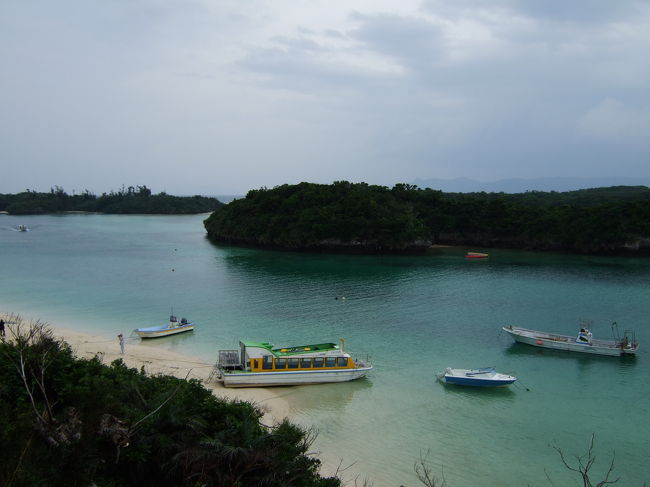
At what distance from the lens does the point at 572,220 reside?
6347 centimetres

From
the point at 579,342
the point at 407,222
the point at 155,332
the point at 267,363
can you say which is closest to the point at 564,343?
the point at 579,342

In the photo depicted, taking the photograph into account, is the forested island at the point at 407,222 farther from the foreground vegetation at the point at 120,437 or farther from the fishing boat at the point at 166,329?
the foreground vegetation at the point at 120,437

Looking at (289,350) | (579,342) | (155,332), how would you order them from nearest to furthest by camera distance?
1. (289,350)
2. (579,342)
3. (155,332)

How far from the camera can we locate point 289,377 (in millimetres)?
20281

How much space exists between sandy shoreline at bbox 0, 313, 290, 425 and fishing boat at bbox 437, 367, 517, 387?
6.58m

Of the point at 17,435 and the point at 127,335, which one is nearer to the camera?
the point at 17,435

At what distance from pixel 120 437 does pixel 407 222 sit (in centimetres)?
5445

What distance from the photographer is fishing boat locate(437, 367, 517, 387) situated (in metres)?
19.8

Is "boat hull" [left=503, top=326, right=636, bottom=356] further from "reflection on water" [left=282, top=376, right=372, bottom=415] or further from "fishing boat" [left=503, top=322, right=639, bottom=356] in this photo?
"reflection on water" [left=282, top=376, right=372, bottom=415]

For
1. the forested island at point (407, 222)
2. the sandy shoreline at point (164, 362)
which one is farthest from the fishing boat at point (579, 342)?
the forested island at point (407, 222)

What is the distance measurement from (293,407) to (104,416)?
9.14 metres

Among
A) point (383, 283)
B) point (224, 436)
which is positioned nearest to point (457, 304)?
point (383, 283)

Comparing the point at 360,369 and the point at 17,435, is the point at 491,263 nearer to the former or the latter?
the point at 360,369

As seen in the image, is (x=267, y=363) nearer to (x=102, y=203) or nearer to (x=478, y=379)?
(x=478, y=379)
